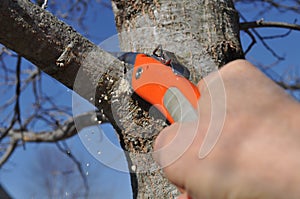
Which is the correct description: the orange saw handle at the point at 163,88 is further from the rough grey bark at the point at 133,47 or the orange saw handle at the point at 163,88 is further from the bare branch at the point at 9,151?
the bare branch at the point at 9,151

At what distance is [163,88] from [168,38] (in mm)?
222

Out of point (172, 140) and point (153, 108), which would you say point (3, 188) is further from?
point (172, 140)

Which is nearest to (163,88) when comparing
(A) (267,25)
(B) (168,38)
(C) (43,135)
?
(B) (168,38)

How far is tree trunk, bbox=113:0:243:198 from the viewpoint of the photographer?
755mm

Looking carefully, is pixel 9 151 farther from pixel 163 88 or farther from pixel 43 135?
pixel 163 88

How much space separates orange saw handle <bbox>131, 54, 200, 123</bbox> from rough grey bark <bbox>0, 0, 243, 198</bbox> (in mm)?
46

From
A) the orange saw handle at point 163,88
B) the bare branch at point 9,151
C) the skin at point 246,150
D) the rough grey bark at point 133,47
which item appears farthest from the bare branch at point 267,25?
the bare branch at point 9,151

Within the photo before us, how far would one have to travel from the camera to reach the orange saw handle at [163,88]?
521 mm

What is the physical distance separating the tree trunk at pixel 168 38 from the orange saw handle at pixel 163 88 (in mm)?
70

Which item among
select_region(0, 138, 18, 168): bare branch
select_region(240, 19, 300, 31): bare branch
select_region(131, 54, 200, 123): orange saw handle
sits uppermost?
select_region(131, 54, 200, 123): orange saw handle

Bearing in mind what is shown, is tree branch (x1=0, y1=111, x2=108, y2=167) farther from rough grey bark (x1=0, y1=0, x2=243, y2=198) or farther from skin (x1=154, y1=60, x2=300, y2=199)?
skin (x1=154, y1=60, x2=300, y2=199)

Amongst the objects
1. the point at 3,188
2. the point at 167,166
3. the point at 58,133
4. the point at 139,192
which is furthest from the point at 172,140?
the point at 58,133

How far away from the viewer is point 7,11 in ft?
2.16

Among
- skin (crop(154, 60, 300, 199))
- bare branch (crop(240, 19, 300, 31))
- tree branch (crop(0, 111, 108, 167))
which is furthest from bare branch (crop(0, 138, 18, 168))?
skin (crop(154, 60, 300, 199))
